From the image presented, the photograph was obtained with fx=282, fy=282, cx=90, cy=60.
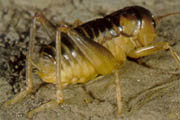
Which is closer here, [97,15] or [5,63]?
[5,63]

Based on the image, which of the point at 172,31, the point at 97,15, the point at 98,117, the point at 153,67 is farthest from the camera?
the point at 97,15

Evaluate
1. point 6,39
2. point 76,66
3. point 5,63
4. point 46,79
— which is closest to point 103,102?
point 76,66

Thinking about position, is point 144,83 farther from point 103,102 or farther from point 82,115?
point 82,115

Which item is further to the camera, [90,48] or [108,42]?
[108,42]

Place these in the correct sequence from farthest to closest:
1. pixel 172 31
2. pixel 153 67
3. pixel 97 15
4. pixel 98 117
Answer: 1. pixel 97 15
2. pixel 172 31
3. pixel 153 67
4. pixel 98 117

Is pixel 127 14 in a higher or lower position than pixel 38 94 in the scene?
higher

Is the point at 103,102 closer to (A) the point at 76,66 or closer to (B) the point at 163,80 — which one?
(A) the point at 76,66

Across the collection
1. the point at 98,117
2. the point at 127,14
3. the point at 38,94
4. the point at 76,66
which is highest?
the point at 127,14
